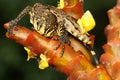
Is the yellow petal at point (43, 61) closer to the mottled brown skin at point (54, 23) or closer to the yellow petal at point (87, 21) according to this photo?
the mottled brown skin at point (54, 23)

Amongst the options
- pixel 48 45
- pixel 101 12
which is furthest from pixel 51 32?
pixel 101 12

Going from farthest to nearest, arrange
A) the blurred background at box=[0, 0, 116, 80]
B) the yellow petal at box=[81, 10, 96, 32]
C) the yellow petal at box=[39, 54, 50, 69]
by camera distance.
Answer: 1. the blurred background at box=[0, 0, 116, 80]
2. the yellow petal at box=[81, 10, 96, 32]
3. the yellow petal at box=[39, 54, 50, 69]

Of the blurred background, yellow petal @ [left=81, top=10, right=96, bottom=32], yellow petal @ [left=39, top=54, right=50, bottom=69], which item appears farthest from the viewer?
the blurred background

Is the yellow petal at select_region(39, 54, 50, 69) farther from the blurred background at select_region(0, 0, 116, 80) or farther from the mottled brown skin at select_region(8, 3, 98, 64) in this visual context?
the blurred background at select_region(0, 0, 116, 80)

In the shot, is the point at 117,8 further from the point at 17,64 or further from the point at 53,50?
the point at 17,64

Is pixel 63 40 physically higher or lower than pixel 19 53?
higher

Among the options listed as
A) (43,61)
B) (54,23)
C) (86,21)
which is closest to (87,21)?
(86,21)

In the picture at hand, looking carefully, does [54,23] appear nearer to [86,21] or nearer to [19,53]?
[86,21]

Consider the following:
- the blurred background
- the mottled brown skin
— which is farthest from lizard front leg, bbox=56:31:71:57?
the blurred background

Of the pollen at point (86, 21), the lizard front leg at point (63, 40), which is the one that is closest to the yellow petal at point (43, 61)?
the lizard front leg at point (63, 40)
